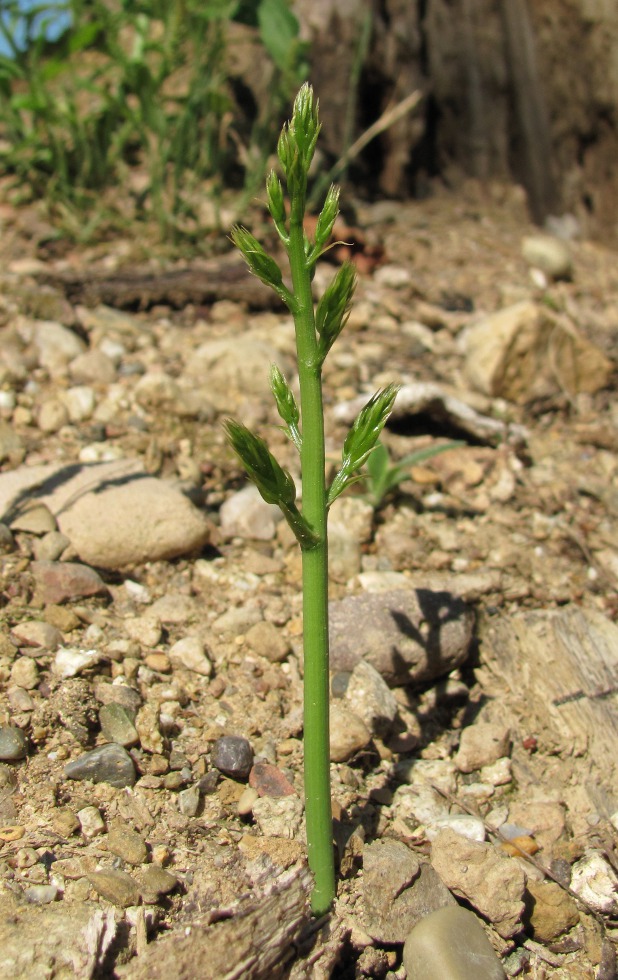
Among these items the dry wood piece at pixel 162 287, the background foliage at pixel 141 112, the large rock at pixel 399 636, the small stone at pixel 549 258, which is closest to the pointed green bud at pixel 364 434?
the large rock at pixel 399 636

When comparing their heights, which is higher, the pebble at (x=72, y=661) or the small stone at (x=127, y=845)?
the pebble at (x=72, y=661)

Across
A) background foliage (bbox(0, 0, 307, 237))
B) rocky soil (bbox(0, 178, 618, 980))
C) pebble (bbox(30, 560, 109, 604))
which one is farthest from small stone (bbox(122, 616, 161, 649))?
background foliage (bbox(0, 0, 307, 237))

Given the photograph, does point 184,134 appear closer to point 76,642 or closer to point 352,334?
point 352,334

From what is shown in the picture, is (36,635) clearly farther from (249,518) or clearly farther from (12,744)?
(249,518)

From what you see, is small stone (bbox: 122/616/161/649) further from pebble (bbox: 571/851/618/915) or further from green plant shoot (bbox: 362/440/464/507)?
pebble (bbox: 571/851/618/915)

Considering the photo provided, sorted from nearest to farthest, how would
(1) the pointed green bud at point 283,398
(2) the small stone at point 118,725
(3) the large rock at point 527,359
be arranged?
1. (1) the pointed green bud at point 283,398
2. (2) the small stone at point 118,725
3. (3) the large rock at point 527,359

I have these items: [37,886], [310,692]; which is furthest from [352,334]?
[37,886]

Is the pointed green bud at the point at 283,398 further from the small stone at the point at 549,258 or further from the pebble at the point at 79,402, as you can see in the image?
the small stone at the point at 549,258
